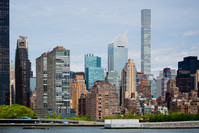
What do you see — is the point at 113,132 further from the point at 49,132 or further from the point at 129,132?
the point at 49,132

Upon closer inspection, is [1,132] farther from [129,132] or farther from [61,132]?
[129,132]

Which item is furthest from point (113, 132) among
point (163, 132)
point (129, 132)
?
point (163, 132)

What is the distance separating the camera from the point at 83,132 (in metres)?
185

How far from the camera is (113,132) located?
17425cm

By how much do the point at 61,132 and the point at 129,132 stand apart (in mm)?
28493

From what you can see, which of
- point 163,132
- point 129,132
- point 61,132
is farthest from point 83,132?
point 163,132

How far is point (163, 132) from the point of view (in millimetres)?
178125

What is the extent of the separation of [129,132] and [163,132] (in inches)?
568

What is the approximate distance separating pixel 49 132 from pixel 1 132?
18.9 meters

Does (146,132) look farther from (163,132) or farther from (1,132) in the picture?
(1,132)

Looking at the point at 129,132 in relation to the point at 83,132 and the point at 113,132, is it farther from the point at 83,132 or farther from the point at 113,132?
the point at 83,132

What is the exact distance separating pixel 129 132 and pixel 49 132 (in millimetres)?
32434

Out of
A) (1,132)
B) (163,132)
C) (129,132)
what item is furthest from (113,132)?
(1,132)

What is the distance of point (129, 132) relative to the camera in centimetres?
17412
